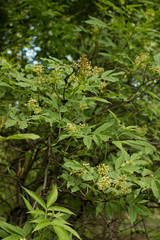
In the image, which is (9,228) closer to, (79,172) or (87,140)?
(79,172)

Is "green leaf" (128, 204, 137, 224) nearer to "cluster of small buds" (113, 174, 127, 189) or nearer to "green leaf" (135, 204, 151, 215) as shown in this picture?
"green leaf" (135, 204, 151, 215)

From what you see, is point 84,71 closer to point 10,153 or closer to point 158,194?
point 158,194

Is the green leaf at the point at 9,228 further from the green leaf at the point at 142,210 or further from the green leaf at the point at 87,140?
the green leaf at the point at 142,210

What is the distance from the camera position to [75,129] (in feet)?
4.42

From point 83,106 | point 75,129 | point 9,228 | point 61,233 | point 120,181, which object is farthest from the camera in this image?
point 83,106

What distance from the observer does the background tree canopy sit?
1.28m

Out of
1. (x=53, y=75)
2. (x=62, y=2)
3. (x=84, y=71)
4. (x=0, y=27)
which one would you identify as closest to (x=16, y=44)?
(x=0, y=27)

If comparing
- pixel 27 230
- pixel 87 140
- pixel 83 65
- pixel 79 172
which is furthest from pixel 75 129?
pixel 27 230

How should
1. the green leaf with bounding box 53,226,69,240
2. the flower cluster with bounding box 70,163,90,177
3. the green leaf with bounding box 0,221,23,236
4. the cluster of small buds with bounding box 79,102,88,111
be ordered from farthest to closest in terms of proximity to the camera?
the cluster of small buds with bounding box 79,102,88,111 < the flower cluster with bounding box 70,163,90,177 < the green leaf with bounding box 0,221,23,236 < the green leaf with bounding box 53,226,69,240

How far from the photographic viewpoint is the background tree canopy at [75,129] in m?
1.28

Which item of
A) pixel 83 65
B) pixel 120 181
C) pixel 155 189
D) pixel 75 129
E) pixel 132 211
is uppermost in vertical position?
pixel 83 65

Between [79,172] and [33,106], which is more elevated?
[33,106]

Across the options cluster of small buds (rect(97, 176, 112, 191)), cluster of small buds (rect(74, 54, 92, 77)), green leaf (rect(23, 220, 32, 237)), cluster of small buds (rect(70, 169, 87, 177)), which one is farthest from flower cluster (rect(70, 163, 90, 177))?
cluster of small buds (rect(74, 54, 92, 77))

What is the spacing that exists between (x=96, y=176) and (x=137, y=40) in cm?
169
